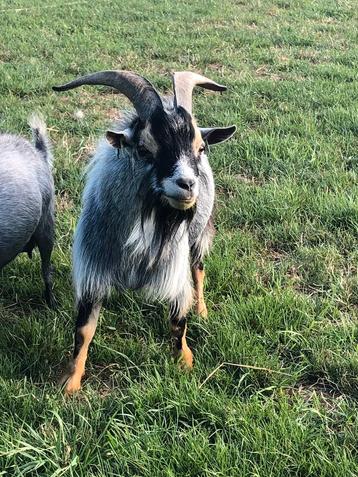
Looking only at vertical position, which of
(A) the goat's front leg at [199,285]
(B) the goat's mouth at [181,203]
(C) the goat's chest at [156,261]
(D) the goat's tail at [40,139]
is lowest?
(A) the goat's front leg at [199,285]

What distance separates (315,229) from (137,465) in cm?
253

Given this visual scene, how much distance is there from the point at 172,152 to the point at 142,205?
0.39 metres

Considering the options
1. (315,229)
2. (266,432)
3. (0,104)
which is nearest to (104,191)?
(266,432)

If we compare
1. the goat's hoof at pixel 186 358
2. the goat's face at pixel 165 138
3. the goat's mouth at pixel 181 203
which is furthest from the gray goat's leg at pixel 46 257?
the goat's mouth at pixel 181 203

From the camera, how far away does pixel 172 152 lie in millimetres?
2760

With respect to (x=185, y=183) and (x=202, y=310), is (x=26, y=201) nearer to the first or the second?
(x=202, y=310)

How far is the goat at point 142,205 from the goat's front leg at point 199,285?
0.31m

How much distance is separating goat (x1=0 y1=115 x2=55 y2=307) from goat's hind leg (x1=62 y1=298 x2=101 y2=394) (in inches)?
23.4

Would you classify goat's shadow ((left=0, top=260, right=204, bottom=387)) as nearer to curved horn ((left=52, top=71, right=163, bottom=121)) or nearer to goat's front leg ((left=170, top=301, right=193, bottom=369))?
goat's front leg ((left=170, top=301, right=193, bottom=369))

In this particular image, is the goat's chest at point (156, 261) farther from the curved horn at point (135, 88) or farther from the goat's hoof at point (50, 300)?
the goat's hoof at point (50, 300)

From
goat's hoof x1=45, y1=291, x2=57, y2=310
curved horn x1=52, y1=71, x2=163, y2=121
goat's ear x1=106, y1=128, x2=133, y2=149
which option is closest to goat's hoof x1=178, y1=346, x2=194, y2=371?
goat's hoof x1=45, y1=291, x2=57, y2=310

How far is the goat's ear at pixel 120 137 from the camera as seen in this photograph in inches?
116

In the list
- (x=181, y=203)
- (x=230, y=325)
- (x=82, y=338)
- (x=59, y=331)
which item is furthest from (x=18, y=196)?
(x=230, y=325)

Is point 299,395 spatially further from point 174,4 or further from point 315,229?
point 174,4
